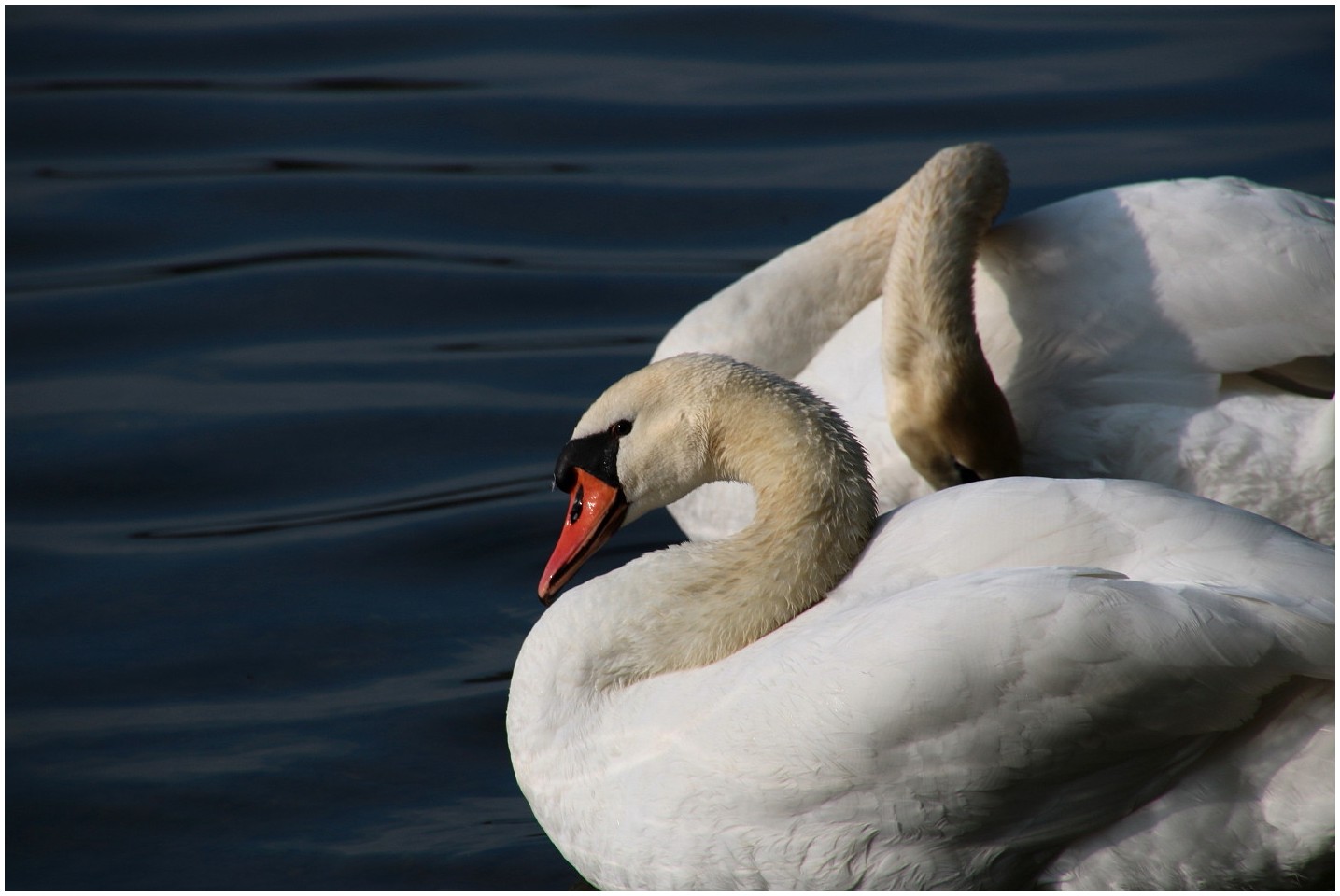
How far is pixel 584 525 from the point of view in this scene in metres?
4.04

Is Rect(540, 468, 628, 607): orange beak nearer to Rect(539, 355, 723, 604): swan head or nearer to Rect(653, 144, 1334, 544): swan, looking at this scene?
Rect(539, 355, 723, 604): swan head

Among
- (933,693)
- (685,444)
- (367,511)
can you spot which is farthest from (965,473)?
(367,511)

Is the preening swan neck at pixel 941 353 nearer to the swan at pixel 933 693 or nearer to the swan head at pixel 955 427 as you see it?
the swan head at pixel 955 427

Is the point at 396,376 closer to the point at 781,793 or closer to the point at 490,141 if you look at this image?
the point at 490,141

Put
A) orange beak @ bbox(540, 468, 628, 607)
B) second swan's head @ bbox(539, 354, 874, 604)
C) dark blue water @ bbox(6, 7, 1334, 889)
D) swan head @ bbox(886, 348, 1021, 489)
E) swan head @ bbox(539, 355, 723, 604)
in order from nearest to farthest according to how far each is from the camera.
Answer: second swan's head @ bbox(539, 354, 874, 604) < swan head @ bbox(539, 355, 723, 604) < orange beak @ bbox(540, 468, 628, 607) < dark blue water @ bbox(6, 7, 1334, 889) < swan head @ bbox(886, 348, 1021, 489)

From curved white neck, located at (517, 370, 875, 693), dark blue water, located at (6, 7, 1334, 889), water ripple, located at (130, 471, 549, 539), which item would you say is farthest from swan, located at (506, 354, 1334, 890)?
water ripple, located at (130, 471, 549, 539)

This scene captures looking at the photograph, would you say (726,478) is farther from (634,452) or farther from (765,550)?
(765,550)

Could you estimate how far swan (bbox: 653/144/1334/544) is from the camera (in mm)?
4746

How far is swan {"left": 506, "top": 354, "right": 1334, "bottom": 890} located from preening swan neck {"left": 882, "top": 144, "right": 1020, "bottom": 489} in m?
0.98

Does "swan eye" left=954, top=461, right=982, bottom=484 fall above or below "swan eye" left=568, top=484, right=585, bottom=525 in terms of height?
below

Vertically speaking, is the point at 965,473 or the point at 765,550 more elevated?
the point at 765,550

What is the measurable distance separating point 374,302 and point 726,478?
350cm

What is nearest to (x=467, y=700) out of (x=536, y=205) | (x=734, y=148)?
(x=536, y=205)

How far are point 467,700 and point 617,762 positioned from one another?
119 centimetres
